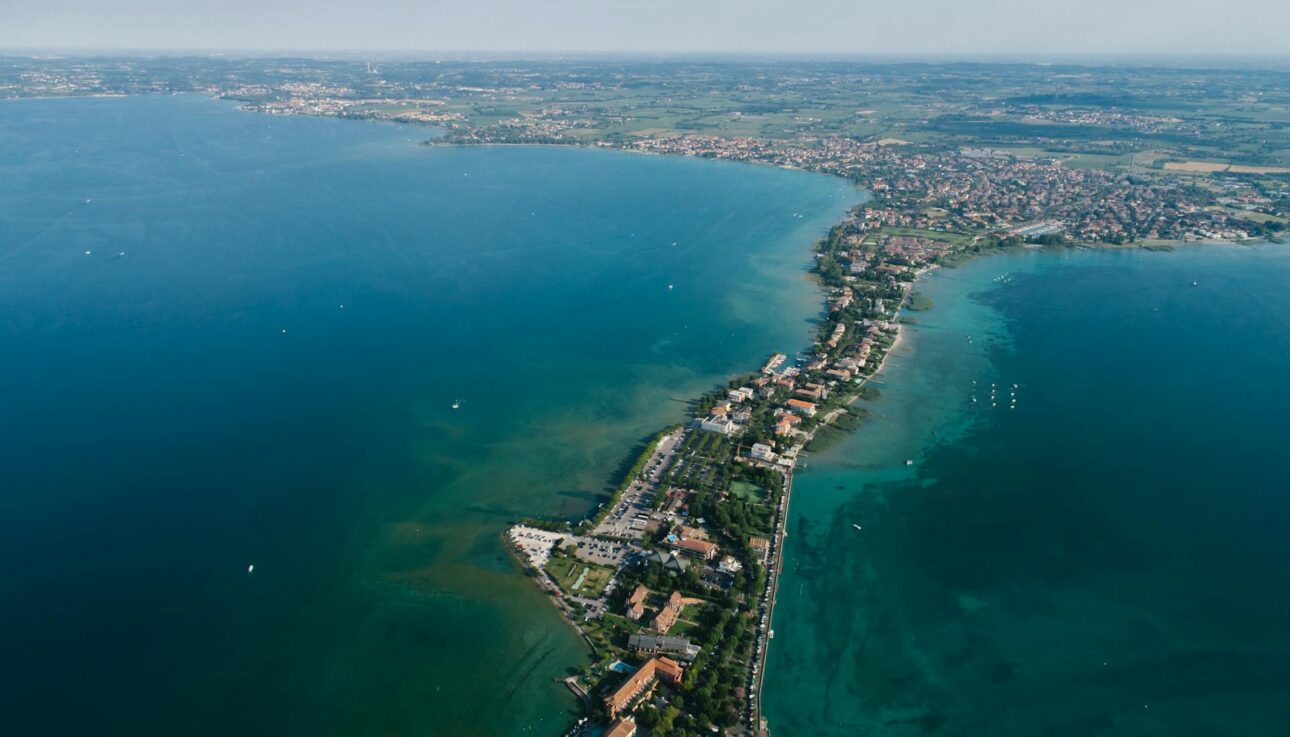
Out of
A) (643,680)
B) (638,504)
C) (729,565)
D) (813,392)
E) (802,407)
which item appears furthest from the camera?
(813,392)

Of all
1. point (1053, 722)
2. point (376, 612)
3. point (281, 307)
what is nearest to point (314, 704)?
point (376, 612)

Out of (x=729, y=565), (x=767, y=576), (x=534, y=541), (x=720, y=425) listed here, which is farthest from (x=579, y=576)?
(x=720, y=425)

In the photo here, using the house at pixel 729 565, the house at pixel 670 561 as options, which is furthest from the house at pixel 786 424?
the house at pixel 670 561

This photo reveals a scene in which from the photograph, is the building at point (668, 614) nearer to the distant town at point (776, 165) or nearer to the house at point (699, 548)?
the distant town at point (776, 165)

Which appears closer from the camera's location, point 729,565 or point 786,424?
point 729,565

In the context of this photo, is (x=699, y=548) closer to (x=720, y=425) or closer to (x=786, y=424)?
(x=720, y=425)

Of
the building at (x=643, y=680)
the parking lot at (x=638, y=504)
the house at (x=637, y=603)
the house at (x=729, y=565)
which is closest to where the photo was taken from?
the building at (x=643, y=680)

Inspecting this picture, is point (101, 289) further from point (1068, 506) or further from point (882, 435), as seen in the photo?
point (1068, 506)
